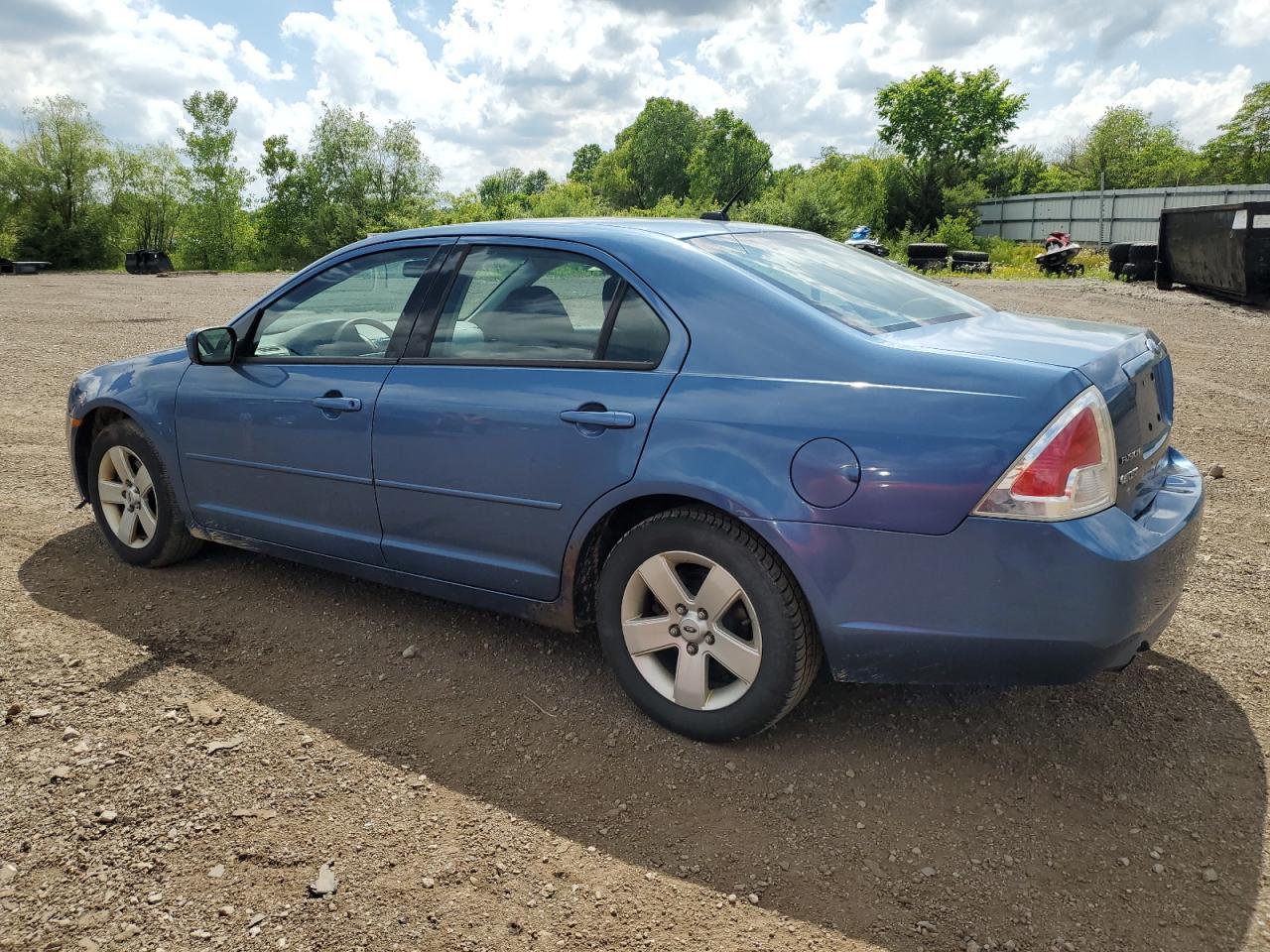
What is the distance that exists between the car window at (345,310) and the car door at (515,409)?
0.67 ft

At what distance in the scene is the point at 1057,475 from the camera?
Answer: 250cm

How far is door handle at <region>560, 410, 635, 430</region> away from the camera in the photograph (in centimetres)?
306

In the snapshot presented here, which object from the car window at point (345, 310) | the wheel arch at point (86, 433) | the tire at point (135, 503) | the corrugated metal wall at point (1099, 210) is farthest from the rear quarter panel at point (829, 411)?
the corrugated metal wall at point (1099, 210)

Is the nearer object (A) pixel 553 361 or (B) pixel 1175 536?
(B) pixel 1175 536

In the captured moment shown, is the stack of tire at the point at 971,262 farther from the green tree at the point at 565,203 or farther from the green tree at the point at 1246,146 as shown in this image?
the green tree at the point at 1246,146

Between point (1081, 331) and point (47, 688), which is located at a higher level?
point (1081, 331)

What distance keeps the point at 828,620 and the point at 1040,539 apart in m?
0.61

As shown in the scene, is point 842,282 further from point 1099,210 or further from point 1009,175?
→ point 1009,175

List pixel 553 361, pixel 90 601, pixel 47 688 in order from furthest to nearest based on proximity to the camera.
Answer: pixel 90 601 → pixel 47 688 → pixel 553 361

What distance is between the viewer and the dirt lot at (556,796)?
2375 mm

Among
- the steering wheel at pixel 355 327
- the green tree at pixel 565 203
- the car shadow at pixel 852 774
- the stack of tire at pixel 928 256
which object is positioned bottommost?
the car shadow at pixel 852 774

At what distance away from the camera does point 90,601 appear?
4352 millimetres

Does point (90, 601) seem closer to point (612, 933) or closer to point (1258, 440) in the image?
point (612, 933)

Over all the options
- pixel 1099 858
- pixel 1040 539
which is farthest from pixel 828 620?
pixel 1099 858
